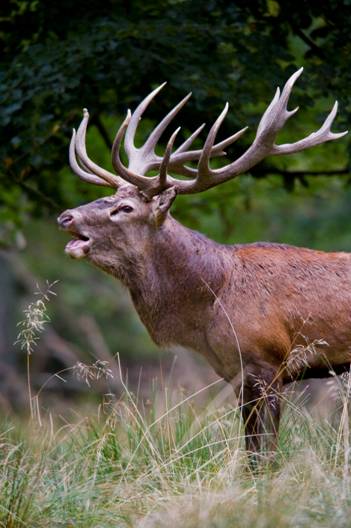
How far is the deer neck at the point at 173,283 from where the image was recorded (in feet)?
24.7

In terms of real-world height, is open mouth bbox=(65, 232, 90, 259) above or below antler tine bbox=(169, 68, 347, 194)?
below

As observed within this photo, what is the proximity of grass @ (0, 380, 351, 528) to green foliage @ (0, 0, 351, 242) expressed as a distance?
8.47 ft

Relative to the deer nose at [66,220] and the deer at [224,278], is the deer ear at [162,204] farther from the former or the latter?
the deer nose at [66,220]

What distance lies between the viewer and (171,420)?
7055mm

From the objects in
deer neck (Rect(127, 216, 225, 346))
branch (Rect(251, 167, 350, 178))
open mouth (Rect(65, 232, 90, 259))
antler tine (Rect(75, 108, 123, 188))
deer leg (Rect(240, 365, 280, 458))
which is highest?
antler tine (Rect(75, 108, 123, 188))

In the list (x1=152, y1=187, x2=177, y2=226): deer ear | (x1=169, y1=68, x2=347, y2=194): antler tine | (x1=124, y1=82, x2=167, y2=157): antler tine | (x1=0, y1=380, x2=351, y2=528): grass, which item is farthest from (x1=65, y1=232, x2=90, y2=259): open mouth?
(x1=0, y1=380, x2=351, y2=528): grass

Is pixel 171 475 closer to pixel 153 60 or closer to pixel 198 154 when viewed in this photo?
pixel 198 154

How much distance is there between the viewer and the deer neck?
7539 mm

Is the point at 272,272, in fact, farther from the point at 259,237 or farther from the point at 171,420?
the point at 259,237

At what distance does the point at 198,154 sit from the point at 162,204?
46cm

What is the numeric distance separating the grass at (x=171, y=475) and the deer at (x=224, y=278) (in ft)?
1.13

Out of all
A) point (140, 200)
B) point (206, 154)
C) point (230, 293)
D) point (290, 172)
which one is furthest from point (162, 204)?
point (290, 172)

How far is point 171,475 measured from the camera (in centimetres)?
629

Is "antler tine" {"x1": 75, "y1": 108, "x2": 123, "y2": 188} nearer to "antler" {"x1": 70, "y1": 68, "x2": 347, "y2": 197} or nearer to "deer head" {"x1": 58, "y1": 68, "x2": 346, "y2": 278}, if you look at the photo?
"antler" {"x1": 70, "y1": 68, "x2": 347, "y2": 197}
